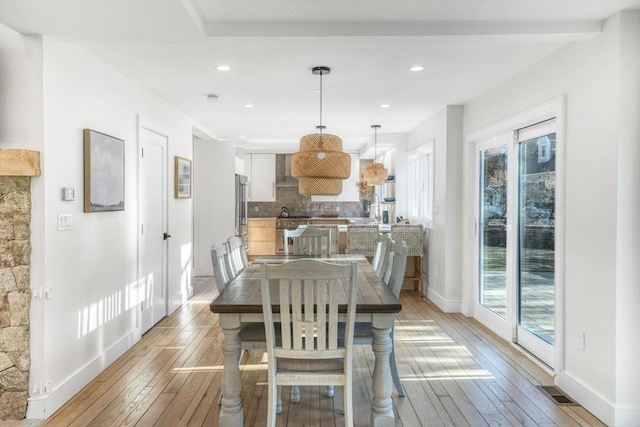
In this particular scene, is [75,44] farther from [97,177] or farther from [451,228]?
[451,228]

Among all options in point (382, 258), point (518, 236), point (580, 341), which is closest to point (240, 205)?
point (382, 258)

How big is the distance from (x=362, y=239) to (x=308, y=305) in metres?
3.74

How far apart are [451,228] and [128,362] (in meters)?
3.58

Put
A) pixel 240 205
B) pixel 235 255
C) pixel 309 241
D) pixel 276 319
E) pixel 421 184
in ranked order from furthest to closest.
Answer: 1. pixel 240 205
2. pixel 421 184
3. pixel 309 241
4. pixel 235 255
5. pixel 276 319

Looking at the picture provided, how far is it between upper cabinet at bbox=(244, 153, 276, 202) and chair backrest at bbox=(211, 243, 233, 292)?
616 cm

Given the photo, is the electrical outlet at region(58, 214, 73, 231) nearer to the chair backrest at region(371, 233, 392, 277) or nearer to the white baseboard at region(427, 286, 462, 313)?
the chair backrest at region(371, 233, 392, 277)

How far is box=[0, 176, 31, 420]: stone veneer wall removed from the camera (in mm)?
2588

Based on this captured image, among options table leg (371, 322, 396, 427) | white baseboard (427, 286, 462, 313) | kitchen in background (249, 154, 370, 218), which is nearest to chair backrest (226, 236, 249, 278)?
table leg (371, 322, 396, 427)

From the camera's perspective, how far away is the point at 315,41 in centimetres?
273

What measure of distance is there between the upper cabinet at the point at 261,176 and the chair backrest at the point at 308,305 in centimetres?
712

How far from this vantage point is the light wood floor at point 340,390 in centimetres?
257

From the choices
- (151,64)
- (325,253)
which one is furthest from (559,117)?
(151,64)

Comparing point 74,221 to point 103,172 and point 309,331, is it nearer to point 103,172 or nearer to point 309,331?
point 103,172

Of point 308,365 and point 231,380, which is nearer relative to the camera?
point 308,365
